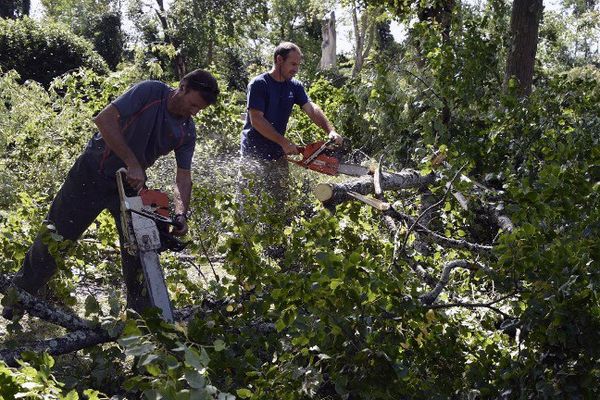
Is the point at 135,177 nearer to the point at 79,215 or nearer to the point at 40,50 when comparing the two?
the point at 79,215

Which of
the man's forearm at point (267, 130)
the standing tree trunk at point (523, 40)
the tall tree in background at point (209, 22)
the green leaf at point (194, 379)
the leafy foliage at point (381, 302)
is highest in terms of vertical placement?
the tall tree in background at point (209, 22)

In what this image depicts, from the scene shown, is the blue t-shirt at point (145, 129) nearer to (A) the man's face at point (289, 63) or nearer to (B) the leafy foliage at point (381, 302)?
(B) the leafy foliage at point (381, 302)

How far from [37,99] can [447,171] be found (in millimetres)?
6044

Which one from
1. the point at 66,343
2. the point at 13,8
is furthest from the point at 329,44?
the point at 66,343

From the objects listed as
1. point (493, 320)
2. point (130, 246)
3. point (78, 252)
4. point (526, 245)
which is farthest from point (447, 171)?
point (78, 252)

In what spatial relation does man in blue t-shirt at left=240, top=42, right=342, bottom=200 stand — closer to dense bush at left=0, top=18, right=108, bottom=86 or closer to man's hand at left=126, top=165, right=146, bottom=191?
man's hand at left=126, top=165, right=146, bottom=191

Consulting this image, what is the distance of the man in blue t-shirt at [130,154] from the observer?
378 centimetres

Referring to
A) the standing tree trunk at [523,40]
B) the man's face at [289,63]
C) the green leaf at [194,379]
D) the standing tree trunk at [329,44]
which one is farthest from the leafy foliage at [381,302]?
the standing tree trunk at [329,44]

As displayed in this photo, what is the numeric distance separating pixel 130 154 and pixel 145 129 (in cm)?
21

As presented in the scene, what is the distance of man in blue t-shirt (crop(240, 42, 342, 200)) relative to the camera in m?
5.31

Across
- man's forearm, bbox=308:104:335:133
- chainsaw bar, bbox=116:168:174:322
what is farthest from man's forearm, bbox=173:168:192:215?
man's forearm, bbox=308:104:335:133

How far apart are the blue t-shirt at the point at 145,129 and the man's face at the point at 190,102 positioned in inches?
3.7

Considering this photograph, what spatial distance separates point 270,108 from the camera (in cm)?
548

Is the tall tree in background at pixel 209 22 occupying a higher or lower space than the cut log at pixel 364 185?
higher
